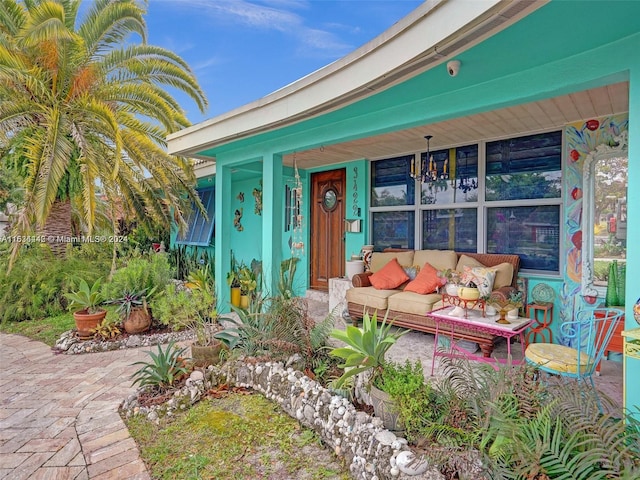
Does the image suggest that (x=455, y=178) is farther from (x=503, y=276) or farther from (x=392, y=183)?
(x=503, y=276)

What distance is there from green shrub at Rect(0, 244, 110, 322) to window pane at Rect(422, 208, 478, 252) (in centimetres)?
595

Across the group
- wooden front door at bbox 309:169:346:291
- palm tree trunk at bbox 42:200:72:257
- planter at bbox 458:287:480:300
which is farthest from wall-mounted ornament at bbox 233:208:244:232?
planter at bbox 458:287:480:300

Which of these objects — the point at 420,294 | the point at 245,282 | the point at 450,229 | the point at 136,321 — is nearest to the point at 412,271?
the point at 420,294

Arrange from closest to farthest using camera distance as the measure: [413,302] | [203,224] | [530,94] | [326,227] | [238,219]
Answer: [530,94] < [413,302] < [326,227] < [238,219] < [203,224]

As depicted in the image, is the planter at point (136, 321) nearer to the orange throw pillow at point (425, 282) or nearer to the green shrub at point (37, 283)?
the green shrub at point (37, 283)

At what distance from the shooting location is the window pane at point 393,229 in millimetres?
6059

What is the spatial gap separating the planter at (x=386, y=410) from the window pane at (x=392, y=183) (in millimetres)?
4165

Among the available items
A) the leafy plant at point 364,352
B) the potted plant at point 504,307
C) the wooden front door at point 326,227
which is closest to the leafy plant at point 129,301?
the wooden front door at point 326,227

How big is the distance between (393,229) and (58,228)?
621cm

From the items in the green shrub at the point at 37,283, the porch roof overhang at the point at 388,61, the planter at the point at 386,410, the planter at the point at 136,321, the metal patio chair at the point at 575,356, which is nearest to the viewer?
the porch roof overhang at the point at 388,61

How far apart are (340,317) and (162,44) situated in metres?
5.69

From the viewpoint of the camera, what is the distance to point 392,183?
6.26m

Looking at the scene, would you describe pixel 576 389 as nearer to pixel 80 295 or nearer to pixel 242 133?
pixel 242 133

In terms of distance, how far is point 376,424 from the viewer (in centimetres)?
223
